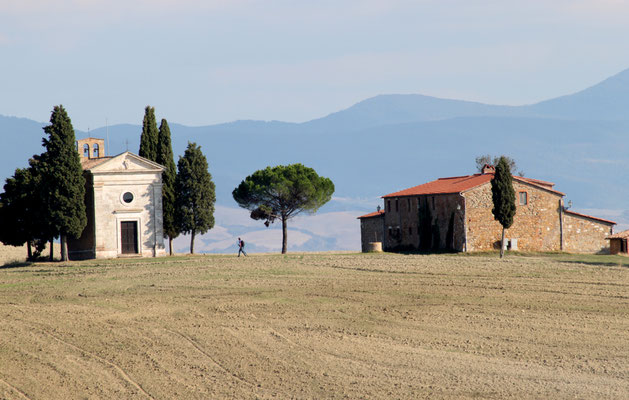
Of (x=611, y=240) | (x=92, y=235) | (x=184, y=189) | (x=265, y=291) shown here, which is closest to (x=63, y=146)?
(x=92, y=235)

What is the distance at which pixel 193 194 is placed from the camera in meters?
67.2

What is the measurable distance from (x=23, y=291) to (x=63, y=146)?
21.1m

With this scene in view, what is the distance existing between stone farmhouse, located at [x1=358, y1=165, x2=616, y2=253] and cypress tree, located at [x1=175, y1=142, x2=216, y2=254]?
13924 millimetres

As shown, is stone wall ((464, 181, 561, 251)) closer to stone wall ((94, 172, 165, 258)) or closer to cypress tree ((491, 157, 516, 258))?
cypress tree ((491, 157, 516, 258))

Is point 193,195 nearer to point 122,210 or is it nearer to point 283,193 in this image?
point 122,210

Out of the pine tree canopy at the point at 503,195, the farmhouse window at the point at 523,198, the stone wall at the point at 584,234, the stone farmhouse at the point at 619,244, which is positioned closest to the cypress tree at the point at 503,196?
the pine tree canopy at the point at 503,195

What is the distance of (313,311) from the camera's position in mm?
29469

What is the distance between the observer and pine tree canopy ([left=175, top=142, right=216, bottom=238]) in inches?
2643

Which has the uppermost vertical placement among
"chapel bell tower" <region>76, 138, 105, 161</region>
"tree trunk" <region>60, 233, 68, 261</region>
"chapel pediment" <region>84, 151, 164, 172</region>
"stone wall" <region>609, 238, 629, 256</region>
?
"chapel bell tower" <region>76, 138, 105, 161</region>

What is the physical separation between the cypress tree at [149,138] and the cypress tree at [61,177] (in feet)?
27.9

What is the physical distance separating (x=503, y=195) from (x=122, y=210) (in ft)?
94.7

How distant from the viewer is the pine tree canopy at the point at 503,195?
213 feet

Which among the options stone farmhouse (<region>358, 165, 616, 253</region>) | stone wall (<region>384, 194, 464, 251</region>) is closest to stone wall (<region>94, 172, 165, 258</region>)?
stone farmhouse (<region>358, 165, 616, 253</region>)

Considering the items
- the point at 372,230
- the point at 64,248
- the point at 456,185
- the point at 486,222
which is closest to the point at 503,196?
the point at 486,222
